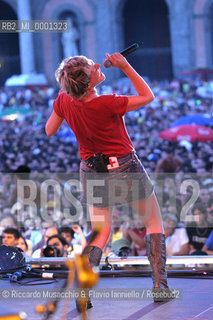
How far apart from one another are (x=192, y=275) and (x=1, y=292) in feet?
3.94

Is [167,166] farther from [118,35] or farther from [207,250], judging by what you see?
[118,35]

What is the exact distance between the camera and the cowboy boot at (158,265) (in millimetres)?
3572

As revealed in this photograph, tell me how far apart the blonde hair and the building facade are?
26657 millimetres

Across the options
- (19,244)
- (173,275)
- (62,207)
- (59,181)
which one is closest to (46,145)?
(59,181)

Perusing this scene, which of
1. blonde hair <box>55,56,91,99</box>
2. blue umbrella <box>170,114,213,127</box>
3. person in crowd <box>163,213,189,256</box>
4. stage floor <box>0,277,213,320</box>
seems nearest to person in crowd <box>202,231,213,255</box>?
person in crowd <box>163,213,189,256</box>

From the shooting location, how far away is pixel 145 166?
12.1 meters

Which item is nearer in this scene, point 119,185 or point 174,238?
point 119,185

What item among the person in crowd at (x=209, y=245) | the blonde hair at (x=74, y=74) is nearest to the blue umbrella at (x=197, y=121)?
the person in crowd at (x=209, y=245)

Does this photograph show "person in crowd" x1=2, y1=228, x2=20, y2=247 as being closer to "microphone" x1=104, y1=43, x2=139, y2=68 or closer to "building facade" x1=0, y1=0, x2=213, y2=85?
"microphone" x1=104, y1=43, x2=139, y2=68

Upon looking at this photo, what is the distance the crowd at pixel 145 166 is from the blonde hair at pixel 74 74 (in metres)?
1.61

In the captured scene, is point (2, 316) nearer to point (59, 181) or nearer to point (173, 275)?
point (173, 275)

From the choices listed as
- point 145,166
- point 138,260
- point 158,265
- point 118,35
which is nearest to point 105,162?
point 158,265

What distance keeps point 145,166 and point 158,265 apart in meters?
8.46

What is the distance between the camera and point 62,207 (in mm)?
8680
